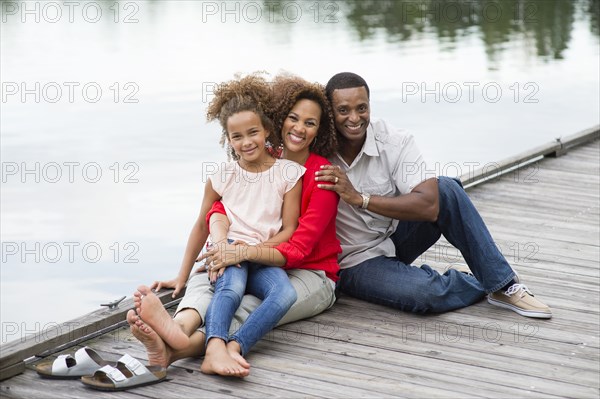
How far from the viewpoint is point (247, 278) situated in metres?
3.54

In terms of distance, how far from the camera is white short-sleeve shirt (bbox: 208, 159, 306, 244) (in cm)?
360

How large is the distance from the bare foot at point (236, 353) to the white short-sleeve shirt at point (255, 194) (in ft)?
1.50

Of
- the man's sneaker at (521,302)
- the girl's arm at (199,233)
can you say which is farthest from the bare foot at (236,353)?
the man's sneaker at (521,302)

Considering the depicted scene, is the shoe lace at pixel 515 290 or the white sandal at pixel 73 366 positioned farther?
the shoe lace at pixel 515 290

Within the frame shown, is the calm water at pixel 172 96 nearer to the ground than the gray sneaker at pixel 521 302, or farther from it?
farther from it

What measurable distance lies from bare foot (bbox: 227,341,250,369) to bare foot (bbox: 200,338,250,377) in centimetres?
1

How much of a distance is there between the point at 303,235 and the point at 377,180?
41cm

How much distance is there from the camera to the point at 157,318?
310cm

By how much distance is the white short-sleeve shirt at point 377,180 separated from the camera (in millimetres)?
3742

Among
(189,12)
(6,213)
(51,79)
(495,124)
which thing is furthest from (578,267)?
(189,12)

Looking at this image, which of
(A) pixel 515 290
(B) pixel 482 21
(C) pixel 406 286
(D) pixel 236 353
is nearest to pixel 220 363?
(D) pixel 236 353

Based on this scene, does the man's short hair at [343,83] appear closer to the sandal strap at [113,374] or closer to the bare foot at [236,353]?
the bare foot at [236,353]

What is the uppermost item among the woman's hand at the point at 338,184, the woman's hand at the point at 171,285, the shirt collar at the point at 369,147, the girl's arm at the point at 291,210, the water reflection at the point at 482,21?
the water reflection at the point at 482,21

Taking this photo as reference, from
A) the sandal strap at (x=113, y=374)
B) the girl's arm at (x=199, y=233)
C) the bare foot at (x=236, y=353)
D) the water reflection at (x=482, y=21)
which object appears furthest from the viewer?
the water reflection at (x=482, y=21)
